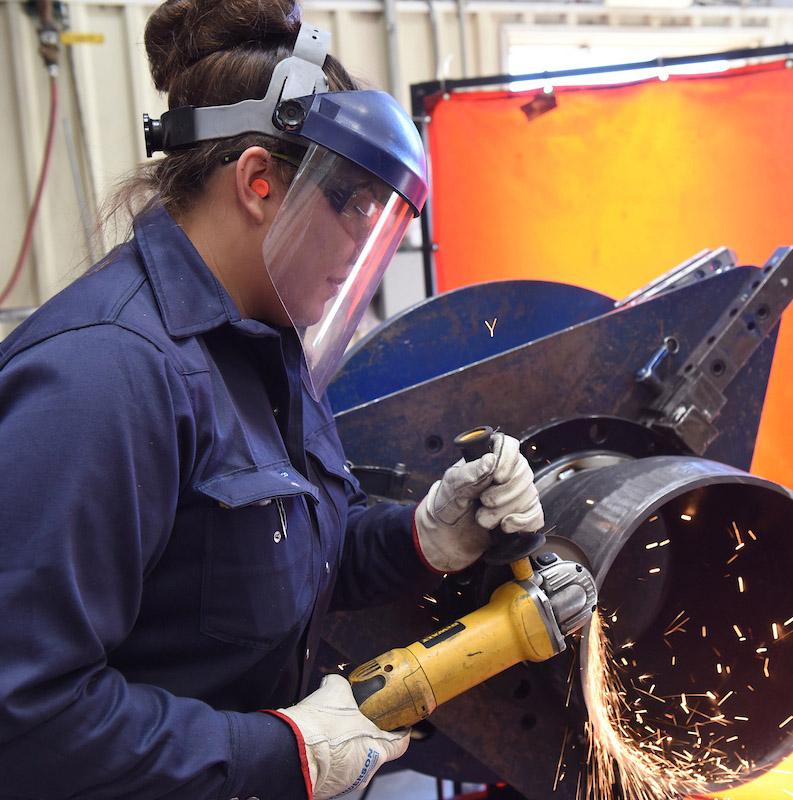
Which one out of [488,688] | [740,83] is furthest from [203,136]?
[740,83]

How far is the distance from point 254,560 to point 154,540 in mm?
162

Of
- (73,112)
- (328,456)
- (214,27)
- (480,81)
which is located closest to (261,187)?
(214,27)

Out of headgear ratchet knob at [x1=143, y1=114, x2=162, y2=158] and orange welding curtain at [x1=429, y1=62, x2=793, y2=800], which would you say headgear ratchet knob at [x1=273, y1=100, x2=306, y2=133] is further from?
orange welding curtain at [x1=429, y1=62, x2=793, y2=800]

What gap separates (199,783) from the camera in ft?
3.53

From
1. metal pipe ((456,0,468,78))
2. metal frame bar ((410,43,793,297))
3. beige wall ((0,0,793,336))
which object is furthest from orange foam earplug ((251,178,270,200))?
metal pipe ((456,0,468,78))

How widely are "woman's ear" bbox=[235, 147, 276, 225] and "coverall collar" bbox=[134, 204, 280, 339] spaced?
10cm

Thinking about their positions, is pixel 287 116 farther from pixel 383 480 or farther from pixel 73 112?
pixel 73 112

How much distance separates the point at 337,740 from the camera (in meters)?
1.22

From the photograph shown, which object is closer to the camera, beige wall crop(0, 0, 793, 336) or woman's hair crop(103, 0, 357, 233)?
woman's hair crop(103, 0, 357, 233)

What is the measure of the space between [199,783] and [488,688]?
0.64 m

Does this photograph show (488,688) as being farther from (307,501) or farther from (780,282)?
(780,282)

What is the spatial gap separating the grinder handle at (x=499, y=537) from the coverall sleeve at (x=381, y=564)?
187mm

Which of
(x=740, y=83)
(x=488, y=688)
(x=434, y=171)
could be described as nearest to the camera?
(x=488, y=688)

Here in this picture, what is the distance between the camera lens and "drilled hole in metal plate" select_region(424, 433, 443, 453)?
1.70 m
